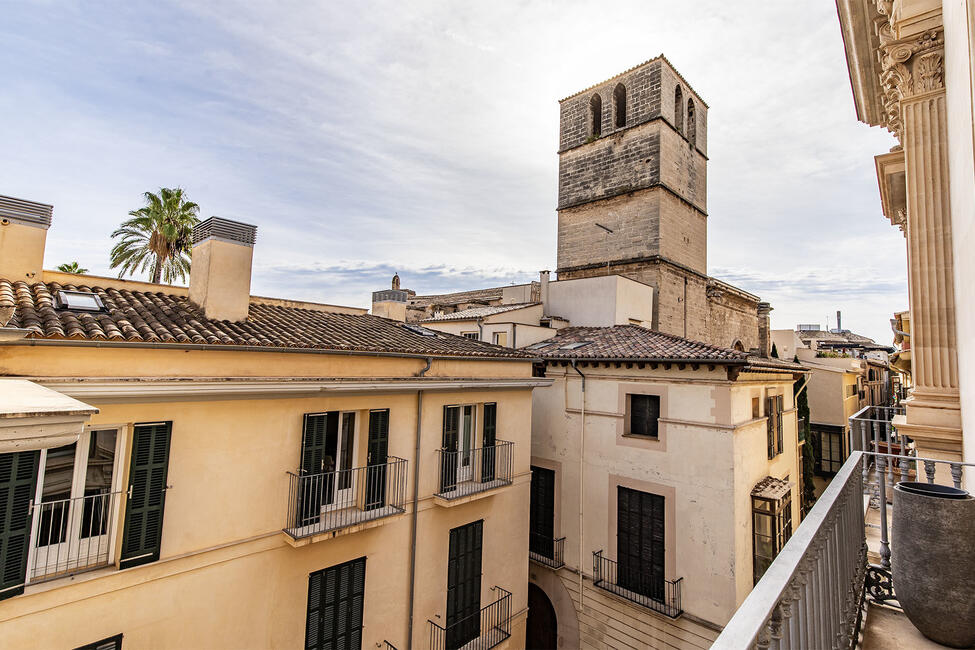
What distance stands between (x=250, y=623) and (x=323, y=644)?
55.6 inches

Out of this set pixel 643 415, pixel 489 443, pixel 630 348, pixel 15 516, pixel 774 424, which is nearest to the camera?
pixel 15 516

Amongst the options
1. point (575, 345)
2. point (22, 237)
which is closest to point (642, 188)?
point (575, 345)

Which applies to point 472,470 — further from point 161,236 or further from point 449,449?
point 161,236

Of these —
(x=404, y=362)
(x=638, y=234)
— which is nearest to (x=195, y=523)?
(x=404, y=362)

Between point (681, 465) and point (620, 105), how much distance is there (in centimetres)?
1874

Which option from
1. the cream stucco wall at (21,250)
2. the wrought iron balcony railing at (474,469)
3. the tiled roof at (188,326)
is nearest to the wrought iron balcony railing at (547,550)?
the wrought iron balcony railing at (474,469)

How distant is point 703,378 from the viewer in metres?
11.5

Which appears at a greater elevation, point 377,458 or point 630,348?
point 630,348

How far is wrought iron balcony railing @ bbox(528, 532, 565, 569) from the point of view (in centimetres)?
1347

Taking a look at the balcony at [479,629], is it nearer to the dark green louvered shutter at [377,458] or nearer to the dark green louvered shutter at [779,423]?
the dark green louvered shutter at [377,458]

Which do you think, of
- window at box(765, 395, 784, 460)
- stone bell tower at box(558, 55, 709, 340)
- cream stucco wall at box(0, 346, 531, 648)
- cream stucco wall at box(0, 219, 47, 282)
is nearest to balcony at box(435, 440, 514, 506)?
cream stucco wall at box(0, 346, 531, 648)

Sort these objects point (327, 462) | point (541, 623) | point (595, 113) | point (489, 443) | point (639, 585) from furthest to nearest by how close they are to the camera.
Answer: point (595, 113) < point (541, 623) < point (639, 585) < point (489, 443) < point (327, 462)

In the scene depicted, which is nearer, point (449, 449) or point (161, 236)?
point (449, 449)

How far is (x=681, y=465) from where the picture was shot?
38.1 ft
